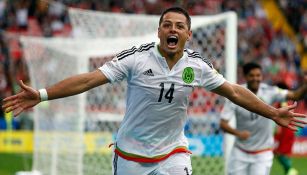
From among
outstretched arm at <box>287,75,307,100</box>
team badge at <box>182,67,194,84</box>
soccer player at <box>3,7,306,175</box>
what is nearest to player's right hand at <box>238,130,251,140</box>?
outstretched arm at <box>287,75,307,100</box>

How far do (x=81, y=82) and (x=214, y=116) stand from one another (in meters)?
7.33

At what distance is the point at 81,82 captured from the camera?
645 cm

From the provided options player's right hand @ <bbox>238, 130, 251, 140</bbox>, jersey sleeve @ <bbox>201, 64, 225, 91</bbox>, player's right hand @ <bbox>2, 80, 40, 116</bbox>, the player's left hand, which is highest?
jersey sleeve @ <bbox>201, 64, 225, 91</bbox>

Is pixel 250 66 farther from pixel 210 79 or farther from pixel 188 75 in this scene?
pixel 188 75

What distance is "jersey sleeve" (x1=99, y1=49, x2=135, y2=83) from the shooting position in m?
6.61

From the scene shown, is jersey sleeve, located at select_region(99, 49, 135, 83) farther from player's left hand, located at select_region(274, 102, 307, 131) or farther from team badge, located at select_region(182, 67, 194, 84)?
player's left hand, located at select_region(274, 102, 307, 131)

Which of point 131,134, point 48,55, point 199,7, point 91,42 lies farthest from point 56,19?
point 131,134

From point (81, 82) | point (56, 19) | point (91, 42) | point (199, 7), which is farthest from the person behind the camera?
point (199, 7)

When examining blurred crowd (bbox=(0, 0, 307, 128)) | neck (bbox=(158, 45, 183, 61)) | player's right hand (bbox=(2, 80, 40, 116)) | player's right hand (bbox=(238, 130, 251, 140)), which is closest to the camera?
player's right hand (bbox=(2, 80, 40, 116))

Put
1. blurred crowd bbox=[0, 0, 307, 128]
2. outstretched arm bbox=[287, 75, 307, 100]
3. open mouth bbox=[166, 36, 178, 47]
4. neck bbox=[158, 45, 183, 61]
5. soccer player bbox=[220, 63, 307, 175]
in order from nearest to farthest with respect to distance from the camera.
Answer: open mouth bbox=[166, 36, 178, 47] → neck bbox=[158, 45, 183, 61] → outstretched arm bbox=[287, 75, 307, 100] → soccer player bbox=[220, 63, 307, 175] → blurred crowd bbox=[0, 0, 307, 128]

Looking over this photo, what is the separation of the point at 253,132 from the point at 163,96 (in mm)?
4218

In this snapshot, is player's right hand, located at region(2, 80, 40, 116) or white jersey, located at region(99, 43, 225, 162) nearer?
player's right hand, located at region(2, 80, 40, 116)

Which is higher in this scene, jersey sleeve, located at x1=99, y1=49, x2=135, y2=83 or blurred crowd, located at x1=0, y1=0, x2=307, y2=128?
blurred crowd, located at x1=0, y1=0, x2=307, y2=128

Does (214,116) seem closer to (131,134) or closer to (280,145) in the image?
(280,145)
